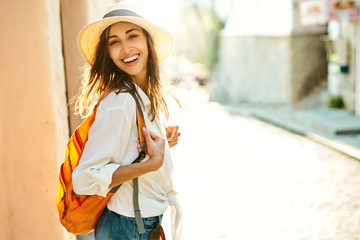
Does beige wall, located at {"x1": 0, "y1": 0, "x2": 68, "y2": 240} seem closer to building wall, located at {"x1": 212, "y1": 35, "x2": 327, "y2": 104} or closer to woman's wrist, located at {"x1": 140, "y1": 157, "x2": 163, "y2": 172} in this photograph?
woman's wrist, located at {"x1": 140, "y1": 157, "x2": 163, "y2": 172}

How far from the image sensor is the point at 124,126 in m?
1.77

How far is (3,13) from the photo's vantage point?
2.64 m

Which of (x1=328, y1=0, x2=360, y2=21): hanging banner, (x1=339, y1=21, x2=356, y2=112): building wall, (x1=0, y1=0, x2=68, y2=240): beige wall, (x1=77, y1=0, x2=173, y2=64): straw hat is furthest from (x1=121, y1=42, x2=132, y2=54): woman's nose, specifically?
(x1=339, y1=21, x2=356, y2=112): building wall

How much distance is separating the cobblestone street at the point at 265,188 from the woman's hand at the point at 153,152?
73cm

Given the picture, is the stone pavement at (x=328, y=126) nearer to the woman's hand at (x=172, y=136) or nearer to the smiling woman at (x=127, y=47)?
the woman's hand at (x=172, y=136)

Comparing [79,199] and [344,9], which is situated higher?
[344,9]

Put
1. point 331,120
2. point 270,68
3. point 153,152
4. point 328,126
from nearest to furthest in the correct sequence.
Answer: point 153,152 < point 328,126 < point 331,120 < point 270,68

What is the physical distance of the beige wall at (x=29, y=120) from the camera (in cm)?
267

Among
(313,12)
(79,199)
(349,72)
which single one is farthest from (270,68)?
(79,199)

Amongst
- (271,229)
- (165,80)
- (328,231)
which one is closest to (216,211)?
(271,229)

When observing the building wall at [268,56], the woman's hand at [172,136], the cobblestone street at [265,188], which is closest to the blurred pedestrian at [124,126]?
the woman's hand at [172,136]

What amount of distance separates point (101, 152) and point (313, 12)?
1328cm

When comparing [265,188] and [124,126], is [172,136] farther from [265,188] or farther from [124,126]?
[265,188]

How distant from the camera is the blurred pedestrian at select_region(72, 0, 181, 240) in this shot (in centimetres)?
174
